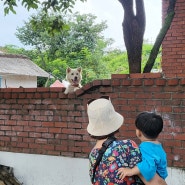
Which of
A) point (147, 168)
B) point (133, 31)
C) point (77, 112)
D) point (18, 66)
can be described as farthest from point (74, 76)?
point (18, 66)

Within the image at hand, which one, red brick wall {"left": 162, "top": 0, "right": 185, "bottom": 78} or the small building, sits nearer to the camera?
red brick wall {"left": 162, "top": 0, "right": 185, "bottom": 78}

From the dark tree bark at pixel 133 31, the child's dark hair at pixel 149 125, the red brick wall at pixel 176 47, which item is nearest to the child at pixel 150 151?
the child's dark hair at pixel 149 125

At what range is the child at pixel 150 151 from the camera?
2.51 m

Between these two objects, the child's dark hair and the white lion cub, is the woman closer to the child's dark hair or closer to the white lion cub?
the child's dark hair

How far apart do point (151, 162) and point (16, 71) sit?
83.6 ft

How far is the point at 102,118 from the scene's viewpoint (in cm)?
255

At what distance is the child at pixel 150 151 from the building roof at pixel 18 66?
80.5ft

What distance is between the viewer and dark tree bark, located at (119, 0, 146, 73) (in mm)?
6348

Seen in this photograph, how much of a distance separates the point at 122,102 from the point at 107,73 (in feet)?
80.8

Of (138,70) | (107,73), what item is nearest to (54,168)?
(138,70)

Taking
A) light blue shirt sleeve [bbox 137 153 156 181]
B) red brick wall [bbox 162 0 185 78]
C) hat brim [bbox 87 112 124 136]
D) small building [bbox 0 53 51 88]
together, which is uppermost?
small building [bbox 0 53 51 88]

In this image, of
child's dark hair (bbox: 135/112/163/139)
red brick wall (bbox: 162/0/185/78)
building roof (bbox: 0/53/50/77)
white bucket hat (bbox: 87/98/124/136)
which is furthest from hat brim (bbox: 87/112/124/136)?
building roof (bbox: 0/53/50/77)

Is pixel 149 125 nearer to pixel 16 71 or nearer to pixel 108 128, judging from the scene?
pixel 108 128

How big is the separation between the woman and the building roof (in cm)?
2462
